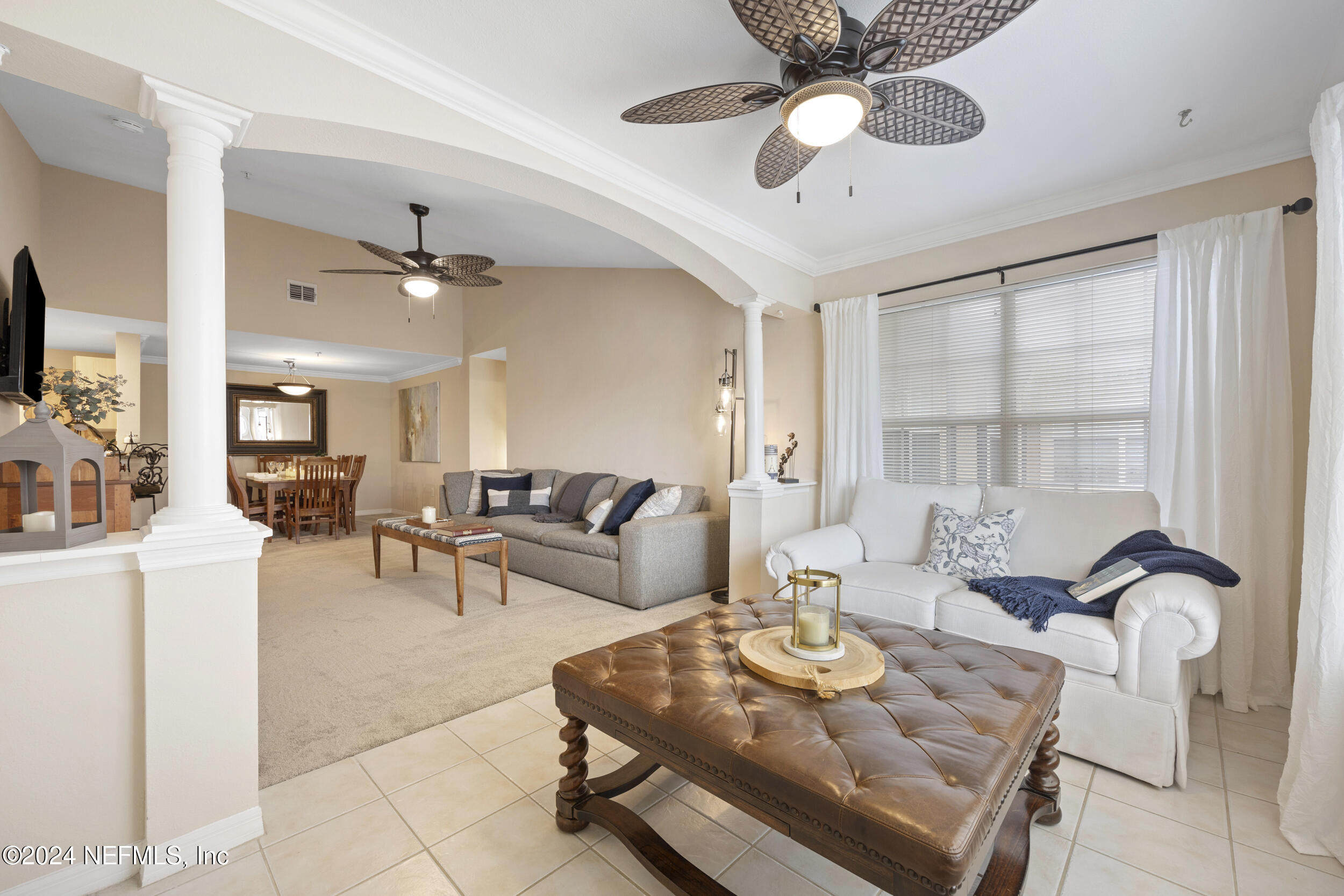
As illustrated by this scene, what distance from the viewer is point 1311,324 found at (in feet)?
8.27

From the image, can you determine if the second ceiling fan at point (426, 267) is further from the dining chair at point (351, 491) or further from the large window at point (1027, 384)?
the dining chair at point (351, 491)

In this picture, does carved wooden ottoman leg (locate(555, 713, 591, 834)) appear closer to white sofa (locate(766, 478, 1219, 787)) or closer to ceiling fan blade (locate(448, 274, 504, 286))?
white sofa (locate(766, 478, 1219, 787))

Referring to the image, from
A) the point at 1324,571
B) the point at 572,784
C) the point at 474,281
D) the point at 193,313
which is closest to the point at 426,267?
the point at 474,281

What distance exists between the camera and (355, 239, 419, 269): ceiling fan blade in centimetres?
395

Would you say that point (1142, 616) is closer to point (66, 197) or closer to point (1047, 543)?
point (1047, 543)

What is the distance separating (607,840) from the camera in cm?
166

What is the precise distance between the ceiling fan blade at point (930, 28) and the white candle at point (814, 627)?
159 centimetres

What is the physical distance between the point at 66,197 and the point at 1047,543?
23.9 feet

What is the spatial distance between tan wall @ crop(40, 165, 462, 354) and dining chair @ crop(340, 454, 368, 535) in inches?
60.5

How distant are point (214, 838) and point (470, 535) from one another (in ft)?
7.74

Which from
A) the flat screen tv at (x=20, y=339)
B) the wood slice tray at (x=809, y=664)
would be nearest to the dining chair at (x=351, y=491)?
the flat screen tv at (x=20, y=339)

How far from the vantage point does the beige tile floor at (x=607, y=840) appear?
1479 millimetres

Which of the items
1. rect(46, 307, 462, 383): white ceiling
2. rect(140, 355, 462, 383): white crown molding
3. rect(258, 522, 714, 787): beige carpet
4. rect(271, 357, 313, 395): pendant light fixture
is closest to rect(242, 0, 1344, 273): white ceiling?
rect(258, 522, 714, 787): beige carpet

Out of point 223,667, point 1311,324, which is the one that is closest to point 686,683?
point 223,667
